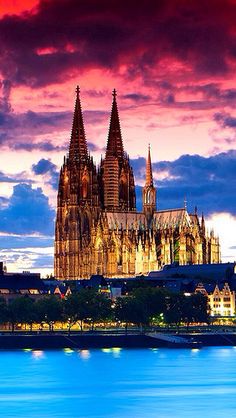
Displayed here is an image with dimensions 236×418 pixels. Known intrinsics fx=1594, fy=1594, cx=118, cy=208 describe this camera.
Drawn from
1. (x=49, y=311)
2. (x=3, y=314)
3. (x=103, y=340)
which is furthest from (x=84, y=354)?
(x=3, y=314)

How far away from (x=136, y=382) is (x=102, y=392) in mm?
6857

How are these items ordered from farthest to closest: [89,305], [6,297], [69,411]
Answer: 1. [6,297]
2. [89,305]
3. [69,411]

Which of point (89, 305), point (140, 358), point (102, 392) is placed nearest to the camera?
point (102, 392)

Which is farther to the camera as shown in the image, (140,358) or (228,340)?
(228,340)

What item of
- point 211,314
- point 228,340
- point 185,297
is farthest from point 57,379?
point 211,314

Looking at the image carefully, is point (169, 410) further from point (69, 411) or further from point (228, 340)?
point (228, 340)

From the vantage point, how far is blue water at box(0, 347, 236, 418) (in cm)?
9731

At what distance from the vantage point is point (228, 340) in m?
151

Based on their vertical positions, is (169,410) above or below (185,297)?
below

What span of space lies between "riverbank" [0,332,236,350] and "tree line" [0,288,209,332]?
368 inches

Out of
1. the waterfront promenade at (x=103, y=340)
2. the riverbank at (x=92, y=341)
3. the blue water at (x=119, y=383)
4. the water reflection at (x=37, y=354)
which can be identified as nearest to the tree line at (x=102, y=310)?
the waterfront promenade at (x=103, y=340)

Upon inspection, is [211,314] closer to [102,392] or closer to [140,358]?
[140,358]

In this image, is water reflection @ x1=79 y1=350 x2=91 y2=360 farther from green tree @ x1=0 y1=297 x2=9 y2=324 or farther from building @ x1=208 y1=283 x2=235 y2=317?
building @ x1=208 y1=283 x2=235 y2=317

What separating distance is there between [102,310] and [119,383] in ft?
163
